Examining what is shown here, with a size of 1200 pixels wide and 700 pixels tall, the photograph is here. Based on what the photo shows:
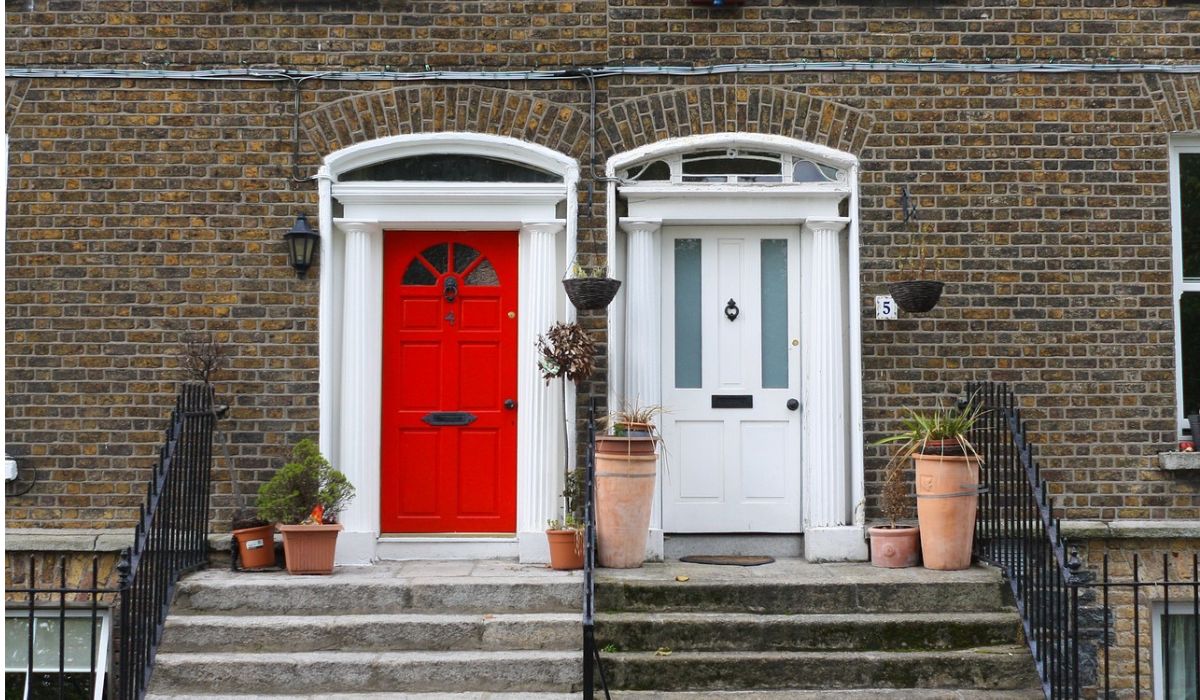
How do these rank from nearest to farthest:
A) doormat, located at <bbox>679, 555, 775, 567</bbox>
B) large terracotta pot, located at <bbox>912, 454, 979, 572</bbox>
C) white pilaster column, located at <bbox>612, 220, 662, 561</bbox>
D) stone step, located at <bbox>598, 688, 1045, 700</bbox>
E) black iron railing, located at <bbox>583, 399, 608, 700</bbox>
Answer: black iron railing, located at <bbox>583, 399, 608, 700</bbox> < stone step, located at <bbox>598, 688, 1045, 700</bbox> < large terracotta pot, located at <bbox>912, 454, 979, 572</bbox> < doormat, located at <bbox>679, 555, 775, 567</bbox> < white pilaster column, located at <bbox>612, 220, 662, 561</bbox>

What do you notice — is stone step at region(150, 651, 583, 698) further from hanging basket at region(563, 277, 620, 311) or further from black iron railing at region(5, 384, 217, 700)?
hanging basket at region(563, 277, 620, 311)

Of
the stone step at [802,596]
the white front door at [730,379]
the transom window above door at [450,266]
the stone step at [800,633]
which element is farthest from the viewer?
the transom window above door at [450,266]

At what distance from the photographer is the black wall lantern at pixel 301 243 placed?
22.6 feet

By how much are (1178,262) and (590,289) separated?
12.3 feet

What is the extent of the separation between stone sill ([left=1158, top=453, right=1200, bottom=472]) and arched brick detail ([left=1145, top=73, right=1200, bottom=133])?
2.03 meters

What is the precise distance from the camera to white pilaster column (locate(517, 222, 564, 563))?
6957 millimetres

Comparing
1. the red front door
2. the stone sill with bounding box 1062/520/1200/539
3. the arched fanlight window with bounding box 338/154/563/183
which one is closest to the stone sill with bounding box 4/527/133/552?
the red front door

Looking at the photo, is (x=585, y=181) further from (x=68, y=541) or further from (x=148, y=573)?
(x=68, y=541)

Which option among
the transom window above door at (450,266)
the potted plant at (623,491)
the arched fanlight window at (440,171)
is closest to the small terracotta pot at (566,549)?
the potted plant at (623,491)

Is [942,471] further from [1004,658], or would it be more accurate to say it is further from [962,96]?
[962,96]

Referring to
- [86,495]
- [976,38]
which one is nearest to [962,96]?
[976,38]

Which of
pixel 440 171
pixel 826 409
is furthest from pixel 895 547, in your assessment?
pixel 440 171

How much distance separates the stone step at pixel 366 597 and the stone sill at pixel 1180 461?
368cm

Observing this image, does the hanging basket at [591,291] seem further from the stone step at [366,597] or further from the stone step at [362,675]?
the stone step at [362,675]
